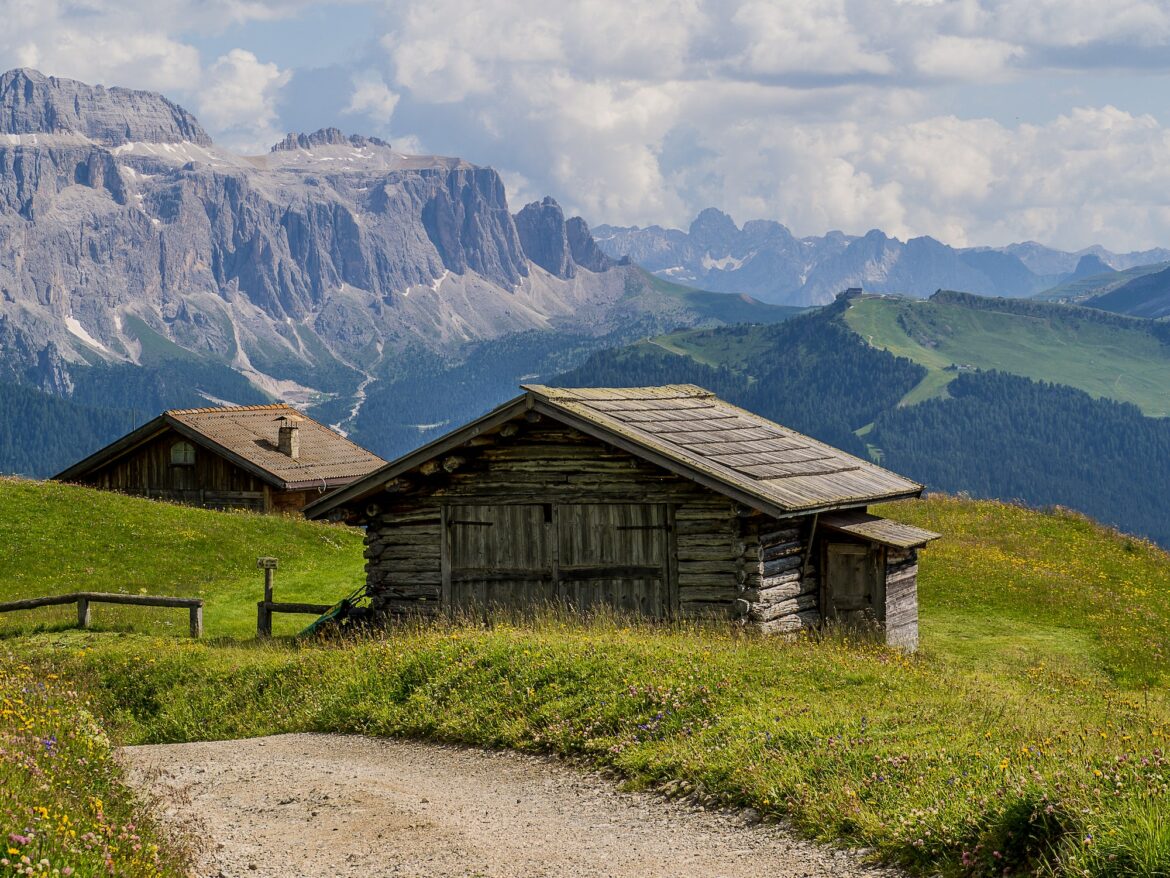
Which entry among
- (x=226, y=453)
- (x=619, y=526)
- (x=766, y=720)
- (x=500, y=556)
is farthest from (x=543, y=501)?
(x=226, y=453)

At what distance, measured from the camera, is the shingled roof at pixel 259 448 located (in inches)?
1997

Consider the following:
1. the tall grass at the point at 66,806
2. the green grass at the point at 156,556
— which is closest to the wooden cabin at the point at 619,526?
the green grass at the point at 156,556

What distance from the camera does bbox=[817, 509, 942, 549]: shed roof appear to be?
24.0 m

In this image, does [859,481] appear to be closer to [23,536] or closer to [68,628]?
[68,628]

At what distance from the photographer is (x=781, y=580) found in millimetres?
23781

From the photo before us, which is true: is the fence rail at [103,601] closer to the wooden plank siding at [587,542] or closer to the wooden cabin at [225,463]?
the wooden plank siding at [587,542]

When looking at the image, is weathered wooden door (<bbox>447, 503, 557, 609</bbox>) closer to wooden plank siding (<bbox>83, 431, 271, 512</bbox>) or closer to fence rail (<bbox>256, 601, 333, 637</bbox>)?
fence rail (<bbox>256, 601, 333, 637</bbox>)

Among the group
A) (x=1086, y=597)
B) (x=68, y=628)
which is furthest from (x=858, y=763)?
(x=1086, y=597)

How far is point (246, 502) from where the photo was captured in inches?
2018

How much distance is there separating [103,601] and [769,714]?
17.7 metres

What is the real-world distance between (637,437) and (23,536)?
21240mm

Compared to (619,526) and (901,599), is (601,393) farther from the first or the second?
(901,599)

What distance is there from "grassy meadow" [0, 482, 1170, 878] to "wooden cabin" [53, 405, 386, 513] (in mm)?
23251

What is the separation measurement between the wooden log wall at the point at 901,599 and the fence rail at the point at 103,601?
13182 mm
